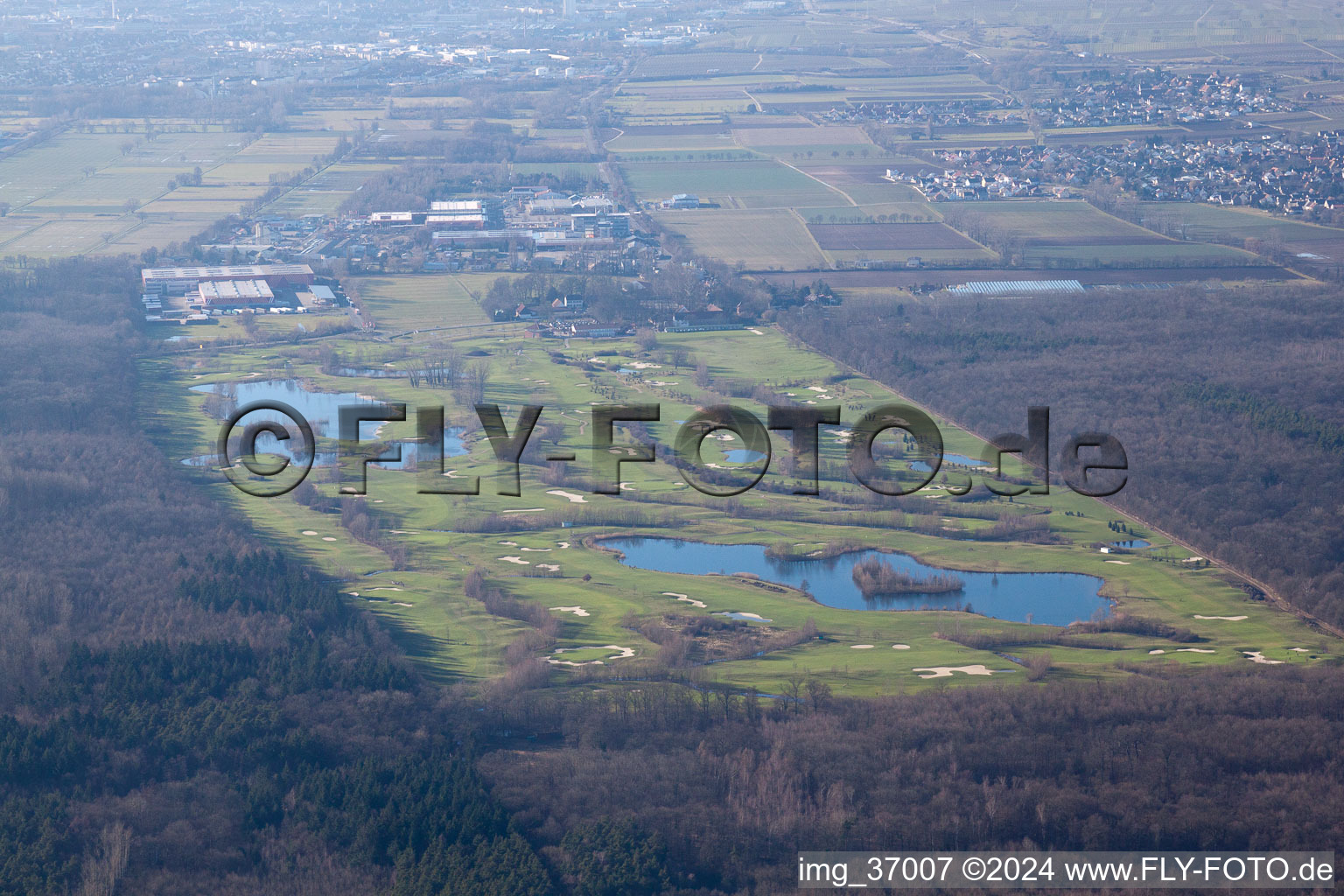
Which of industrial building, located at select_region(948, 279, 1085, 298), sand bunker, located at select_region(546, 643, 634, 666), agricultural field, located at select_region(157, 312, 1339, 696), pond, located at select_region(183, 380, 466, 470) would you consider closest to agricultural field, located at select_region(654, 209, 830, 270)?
industrial building, located at select_region(948, 279, 1085, 298)

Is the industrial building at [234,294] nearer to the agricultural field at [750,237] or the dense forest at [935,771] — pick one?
the agricultural field at [750,237]

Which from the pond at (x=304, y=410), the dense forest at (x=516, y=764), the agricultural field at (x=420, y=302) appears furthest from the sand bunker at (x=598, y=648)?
the agricultural field at (x=420, y=302)

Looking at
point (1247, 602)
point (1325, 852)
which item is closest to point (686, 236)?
point (1247, 602)

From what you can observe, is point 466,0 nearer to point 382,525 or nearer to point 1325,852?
point 382,525

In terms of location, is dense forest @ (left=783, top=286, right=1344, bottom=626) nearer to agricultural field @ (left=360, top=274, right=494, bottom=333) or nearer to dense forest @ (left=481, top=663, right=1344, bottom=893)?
dense forest @ (left=481, top=663, right=1344, bottom=893)

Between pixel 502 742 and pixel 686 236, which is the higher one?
pixel 686 236

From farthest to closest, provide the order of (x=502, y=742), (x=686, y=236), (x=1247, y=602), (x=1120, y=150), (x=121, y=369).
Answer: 1. (x=1120, y=150)
2. (x=686, y=236)
3. (x=121, y=369)
4. (x=1247, y=602)
5. (x=502, y=742)
